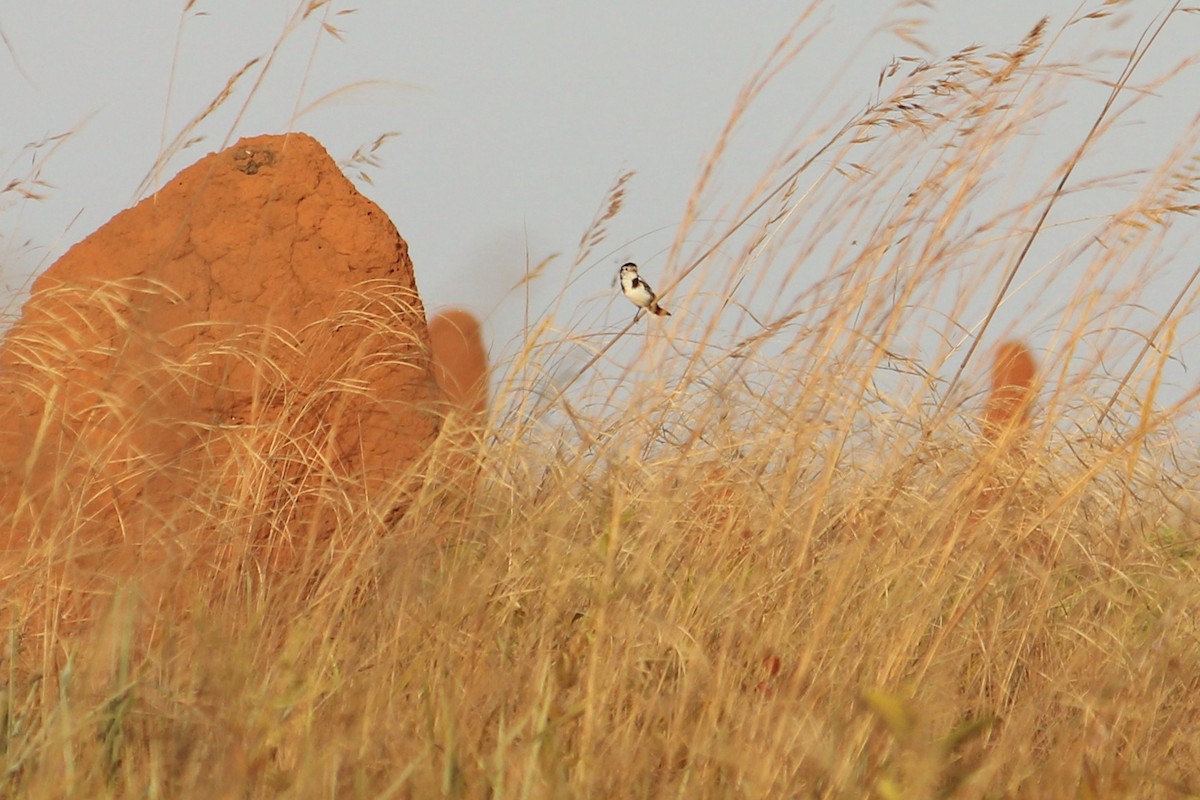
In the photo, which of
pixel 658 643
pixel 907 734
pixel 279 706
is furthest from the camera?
pixel 658 643

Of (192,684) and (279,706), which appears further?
(192,684)

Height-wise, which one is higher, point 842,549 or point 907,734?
point 842,549

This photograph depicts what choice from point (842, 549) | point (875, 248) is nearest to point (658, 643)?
point (842, 549)

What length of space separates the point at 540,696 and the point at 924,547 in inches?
45.0

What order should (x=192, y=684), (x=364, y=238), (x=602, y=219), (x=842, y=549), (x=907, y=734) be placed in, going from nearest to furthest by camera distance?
(x=907, y=734) < (x=192, y=684) < (x=842, y=549) < (x=602, y=219) < (x=364, y=238)

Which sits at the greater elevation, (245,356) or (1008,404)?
(1008,404)

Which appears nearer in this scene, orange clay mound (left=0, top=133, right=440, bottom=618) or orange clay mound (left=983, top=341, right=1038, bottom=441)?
orange clay mound (left=983, top=341, right=1038, bottom=441)

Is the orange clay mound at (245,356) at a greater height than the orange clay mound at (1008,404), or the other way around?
the orange clay mound at (1008,404)

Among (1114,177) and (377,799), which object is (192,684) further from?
(1114,177)

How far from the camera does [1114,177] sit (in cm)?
291

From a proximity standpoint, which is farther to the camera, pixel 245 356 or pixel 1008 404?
pixel 1008 404

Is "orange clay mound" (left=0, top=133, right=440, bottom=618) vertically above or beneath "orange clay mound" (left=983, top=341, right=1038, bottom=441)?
beneath

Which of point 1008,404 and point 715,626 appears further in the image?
point 1008,404

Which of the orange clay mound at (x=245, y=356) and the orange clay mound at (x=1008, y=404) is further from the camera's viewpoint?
the orange clay mound at (x=245, y=356)
